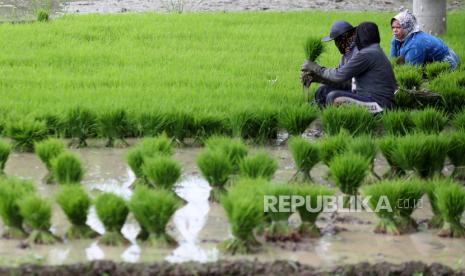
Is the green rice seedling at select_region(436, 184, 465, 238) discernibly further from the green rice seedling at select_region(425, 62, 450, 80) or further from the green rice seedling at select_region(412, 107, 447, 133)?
the green rice seedling at select_region(425, 62, 450, 80)

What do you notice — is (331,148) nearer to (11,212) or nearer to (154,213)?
(154,213)

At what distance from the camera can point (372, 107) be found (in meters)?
8.84

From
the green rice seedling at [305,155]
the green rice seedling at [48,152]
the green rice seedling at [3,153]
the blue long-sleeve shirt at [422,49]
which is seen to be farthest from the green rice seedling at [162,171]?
the blue long-sleeve shirt at [422,49]

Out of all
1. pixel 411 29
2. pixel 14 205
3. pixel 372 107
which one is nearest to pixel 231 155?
pixel 14 205

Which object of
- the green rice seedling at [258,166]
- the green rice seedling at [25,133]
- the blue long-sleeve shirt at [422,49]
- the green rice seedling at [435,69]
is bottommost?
the green rice seedling at [435,69]

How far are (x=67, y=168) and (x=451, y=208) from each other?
240cm

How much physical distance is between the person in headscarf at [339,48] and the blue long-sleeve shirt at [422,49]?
195cm

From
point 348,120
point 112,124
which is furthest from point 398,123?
point 112,124

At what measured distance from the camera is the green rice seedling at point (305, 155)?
7.06 m

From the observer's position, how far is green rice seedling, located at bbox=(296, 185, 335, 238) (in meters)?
5.94

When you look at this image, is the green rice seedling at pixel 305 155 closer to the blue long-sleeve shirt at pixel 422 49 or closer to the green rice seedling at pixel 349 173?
the green rice seedling at pixel 349 173

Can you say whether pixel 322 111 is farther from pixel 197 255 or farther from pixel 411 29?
pixel 197 255

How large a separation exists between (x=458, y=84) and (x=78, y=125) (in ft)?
12.5

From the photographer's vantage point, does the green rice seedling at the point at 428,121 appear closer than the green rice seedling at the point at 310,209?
No
